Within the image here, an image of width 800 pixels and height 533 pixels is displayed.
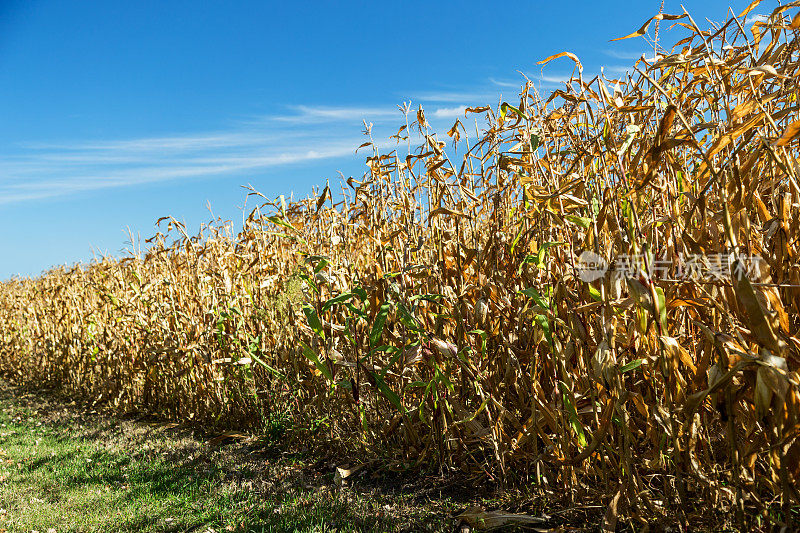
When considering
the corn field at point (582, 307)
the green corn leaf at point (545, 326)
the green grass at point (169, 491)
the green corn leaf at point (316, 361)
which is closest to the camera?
the corn field at point (582, 307)

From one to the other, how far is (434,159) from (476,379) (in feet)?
3.46

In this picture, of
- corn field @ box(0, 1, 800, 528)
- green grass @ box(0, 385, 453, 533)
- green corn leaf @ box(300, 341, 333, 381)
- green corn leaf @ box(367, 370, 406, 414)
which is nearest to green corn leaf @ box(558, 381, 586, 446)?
corn field @ box(0, 1, 800, 528)

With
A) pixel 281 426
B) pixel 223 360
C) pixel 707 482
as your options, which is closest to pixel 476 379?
pixel 707 482

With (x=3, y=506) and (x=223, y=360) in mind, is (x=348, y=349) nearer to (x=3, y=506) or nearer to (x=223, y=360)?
(x=223, y=360)

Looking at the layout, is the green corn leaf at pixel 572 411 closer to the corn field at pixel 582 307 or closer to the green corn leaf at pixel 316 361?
the corn field at pixel 582 307

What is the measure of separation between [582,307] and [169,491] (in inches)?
100

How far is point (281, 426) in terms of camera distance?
3.85 m

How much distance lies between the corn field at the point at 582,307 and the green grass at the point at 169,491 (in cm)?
35

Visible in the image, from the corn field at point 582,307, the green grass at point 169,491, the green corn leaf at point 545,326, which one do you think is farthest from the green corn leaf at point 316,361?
the green corn leaf at point 545,326

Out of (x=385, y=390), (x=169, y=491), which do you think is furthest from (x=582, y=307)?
(x=169, y=491)

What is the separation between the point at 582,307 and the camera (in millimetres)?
1883

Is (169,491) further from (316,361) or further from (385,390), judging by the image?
(385,390)

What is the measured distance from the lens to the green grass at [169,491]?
8.68 ft

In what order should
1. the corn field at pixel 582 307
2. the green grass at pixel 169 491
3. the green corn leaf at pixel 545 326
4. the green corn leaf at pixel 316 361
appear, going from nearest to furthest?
the corn field at pixel 582 307 < the green corn leaf at pixel 545 326 < the green grass at pixel 169 491 < the green corn leaf at pixel 316 361
